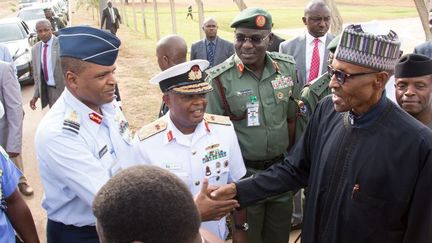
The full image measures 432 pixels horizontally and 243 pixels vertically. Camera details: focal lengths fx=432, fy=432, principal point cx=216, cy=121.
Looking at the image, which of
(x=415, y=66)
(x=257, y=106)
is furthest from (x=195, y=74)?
(x=415, y=66)

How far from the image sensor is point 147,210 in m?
1.21

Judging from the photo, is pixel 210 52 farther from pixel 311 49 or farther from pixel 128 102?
pixel 128 102

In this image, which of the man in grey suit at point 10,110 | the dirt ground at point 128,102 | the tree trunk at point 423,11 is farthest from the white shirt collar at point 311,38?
the dirt ground at point 128,102

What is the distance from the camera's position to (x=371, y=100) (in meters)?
2.25

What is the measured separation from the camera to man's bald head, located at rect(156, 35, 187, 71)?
4133 millimetres

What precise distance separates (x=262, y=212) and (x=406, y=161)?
5.02ft

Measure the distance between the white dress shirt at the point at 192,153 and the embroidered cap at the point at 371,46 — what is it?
1.01m

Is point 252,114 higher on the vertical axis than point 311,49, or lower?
lower

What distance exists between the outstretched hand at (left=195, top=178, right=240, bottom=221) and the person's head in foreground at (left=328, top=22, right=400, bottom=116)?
91 centimetres

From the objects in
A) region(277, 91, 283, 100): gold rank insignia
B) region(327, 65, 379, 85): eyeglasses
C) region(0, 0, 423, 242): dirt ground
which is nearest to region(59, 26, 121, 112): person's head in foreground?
region(327, 65, 379, 85): eyeglasses

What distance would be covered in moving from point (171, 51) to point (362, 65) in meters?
2.31

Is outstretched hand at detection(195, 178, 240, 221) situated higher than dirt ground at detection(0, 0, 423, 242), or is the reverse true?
outstretched hand at detection(195, 178, 240, 221)

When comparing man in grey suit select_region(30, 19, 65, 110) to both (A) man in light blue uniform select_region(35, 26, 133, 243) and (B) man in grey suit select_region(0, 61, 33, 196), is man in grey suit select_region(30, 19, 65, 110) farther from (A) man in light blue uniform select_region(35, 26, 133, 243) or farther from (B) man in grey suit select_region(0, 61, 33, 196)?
(A) man in light blue uniform select_region(35, 26, 133, 243)

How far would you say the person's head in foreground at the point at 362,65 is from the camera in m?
2.16
